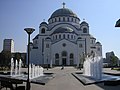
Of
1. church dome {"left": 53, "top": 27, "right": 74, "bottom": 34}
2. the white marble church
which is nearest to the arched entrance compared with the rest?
the white marble church

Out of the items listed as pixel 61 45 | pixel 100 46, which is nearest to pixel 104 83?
pixel 61 45

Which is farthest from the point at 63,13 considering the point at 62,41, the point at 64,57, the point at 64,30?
the point at 64,57

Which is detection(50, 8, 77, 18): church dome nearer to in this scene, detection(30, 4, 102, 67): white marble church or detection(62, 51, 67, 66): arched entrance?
detection(30, 4, 102, 67): white marble church

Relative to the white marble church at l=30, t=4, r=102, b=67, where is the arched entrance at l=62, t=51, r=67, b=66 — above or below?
below

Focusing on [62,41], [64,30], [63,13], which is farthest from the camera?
[63,13]

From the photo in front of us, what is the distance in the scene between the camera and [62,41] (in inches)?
2977

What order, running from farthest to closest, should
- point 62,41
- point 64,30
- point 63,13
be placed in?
1. point 63,13
2. point 64,30
3. point 62,41

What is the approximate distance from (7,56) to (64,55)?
67.9 feet

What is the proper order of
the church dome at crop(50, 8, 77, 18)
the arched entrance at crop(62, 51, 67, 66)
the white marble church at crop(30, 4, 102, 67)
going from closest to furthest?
the arched entrance at crop(62, 51, 67, 66)
the white marble church at crop(30, 4, 102, 67)
the church dome at crop(50, 8, 77, 18)

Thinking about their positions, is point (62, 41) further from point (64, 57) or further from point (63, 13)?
point (63, 13)

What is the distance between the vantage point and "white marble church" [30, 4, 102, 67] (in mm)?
75812

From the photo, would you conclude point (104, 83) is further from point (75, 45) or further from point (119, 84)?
point (75, 45)

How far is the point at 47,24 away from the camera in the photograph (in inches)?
3302

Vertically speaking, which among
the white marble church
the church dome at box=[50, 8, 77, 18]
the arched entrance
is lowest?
the arched entrance
